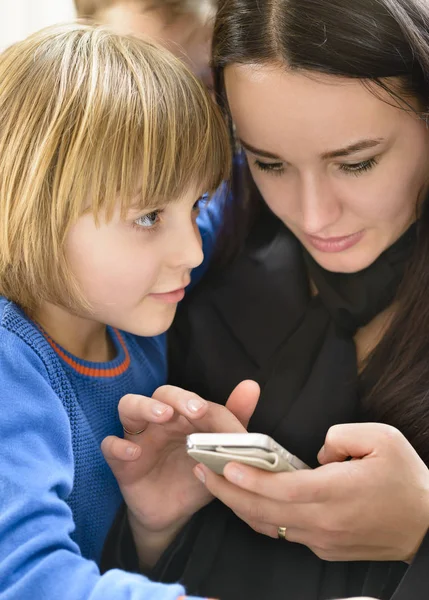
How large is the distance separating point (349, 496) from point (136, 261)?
1.27 feet

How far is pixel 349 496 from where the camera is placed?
1.00 metres

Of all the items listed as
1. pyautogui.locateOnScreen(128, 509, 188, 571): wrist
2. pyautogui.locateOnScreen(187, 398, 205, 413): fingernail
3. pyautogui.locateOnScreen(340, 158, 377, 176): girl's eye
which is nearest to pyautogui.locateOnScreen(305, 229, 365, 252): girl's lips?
pyautogui.locateOnScreen(340, 158, 377, 176): girl's eye

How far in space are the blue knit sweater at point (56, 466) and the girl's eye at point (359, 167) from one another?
1.39 feet

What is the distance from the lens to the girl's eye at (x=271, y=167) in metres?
1.18

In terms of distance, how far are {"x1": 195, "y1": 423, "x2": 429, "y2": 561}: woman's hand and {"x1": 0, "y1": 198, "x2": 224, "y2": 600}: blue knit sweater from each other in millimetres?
172

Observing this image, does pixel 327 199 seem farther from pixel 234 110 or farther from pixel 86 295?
pixel 86 295

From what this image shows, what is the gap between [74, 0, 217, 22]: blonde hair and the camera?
4.78ft

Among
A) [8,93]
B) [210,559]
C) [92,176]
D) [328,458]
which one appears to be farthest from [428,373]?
[8,93]

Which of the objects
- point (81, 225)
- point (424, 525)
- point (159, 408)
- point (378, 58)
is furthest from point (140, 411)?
point (378, 58)

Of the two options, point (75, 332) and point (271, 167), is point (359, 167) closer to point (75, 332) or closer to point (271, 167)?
point (271, 167)

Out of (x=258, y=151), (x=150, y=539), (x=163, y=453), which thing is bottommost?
(x=150, y=539)

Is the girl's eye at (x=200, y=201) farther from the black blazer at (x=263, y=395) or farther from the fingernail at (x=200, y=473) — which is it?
the fingernail at (x=200, y=473)

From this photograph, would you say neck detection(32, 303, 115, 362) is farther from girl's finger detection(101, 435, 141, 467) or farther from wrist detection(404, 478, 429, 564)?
wrist detection(404, 478, 429, 564)

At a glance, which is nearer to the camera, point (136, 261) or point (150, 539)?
point (136, 261)
